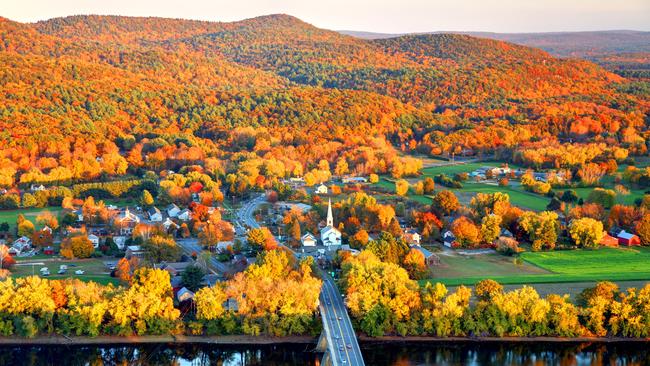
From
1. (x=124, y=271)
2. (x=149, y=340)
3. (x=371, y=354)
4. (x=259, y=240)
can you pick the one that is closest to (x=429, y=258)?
(x=259, y=240)

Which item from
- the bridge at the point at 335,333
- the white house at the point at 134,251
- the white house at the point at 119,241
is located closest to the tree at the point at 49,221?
the white house at the point at 119,241

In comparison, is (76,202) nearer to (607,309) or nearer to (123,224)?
(123,224)

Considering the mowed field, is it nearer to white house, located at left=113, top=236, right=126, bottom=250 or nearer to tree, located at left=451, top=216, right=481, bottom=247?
tree, located at left=451, top=216, right=481, bottom=247

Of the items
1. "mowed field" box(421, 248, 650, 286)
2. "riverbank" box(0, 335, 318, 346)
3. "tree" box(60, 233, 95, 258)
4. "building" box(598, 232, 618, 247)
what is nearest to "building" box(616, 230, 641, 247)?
"building" box(598, 232, 618, 247)

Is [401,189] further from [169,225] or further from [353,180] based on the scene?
[169,225]

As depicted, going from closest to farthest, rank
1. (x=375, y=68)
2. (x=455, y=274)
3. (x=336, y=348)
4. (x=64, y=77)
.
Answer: (x=336, y=348) < (x=455, y=274) < (x=64, y=77) < (x=375, y=68)

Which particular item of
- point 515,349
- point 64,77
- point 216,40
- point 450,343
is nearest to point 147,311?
point 450,343
